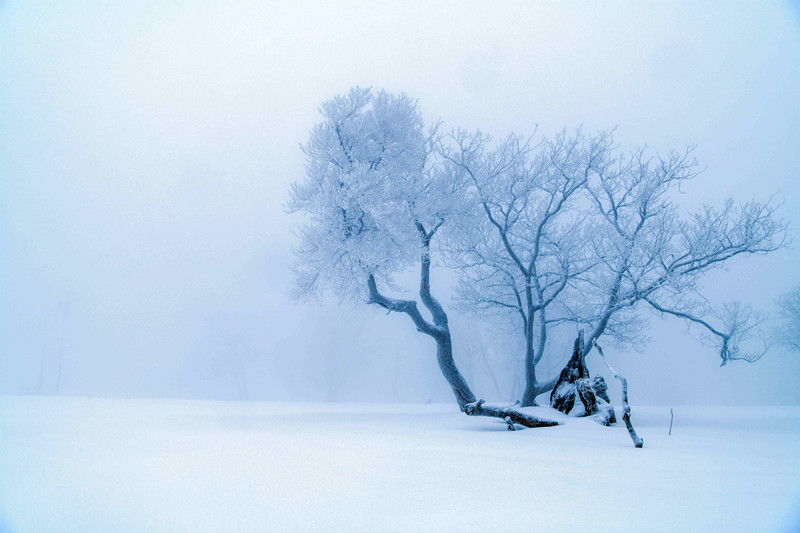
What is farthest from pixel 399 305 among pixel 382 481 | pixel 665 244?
pixel 382 481

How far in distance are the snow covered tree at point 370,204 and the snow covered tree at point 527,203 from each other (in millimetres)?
1196

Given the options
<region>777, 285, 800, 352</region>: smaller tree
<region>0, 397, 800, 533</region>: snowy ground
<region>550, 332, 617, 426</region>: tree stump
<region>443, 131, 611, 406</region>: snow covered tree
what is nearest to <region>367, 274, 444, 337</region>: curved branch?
<region>443, 131, 611, 406</region>: snow covered tree

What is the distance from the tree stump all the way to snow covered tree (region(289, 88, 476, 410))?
109 inches

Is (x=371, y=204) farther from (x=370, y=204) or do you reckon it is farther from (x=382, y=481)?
(x=382, y=481)

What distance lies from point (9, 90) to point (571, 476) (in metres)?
181

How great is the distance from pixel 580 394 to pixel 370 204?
24.8 ft

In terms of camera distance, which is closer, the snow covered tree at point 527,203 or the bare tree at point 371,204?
the bare tree at point 371,204

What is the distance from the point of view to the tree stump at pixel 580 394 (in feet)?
37.1

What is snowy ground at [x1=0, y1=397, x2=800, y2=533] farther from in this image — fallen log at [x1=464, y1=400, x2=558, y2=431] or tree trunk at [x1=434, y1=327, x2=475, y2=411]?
tree trunk at [x1=434, y1=327, x2=475, y2=411]

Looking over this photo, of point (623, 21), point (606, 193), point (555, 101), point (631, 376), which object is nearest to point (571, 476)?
point (606, 193)

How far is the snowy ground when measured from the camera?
3.49 meters

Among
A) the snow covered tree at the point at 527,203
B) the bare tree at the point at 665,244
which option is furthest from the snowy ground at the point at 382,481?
the snow covered tree at the point at 527,203

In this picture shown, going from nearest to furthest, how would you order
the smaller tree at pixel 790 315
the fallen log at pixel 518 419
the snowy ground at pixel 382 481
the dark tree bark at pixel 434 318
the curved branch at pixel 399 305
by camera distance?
the snowy ground at pixel 382 481 < the fallen log at pixel 518 419 < the curved branch at pixel 399 305 < the dark tree bark at pixel 434 318 < the smaller tree at pixel 790 315

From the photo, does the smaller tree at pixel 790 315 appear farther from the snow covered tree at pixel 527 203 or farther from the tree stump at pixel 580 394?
the tree stump at pixel 580 394
